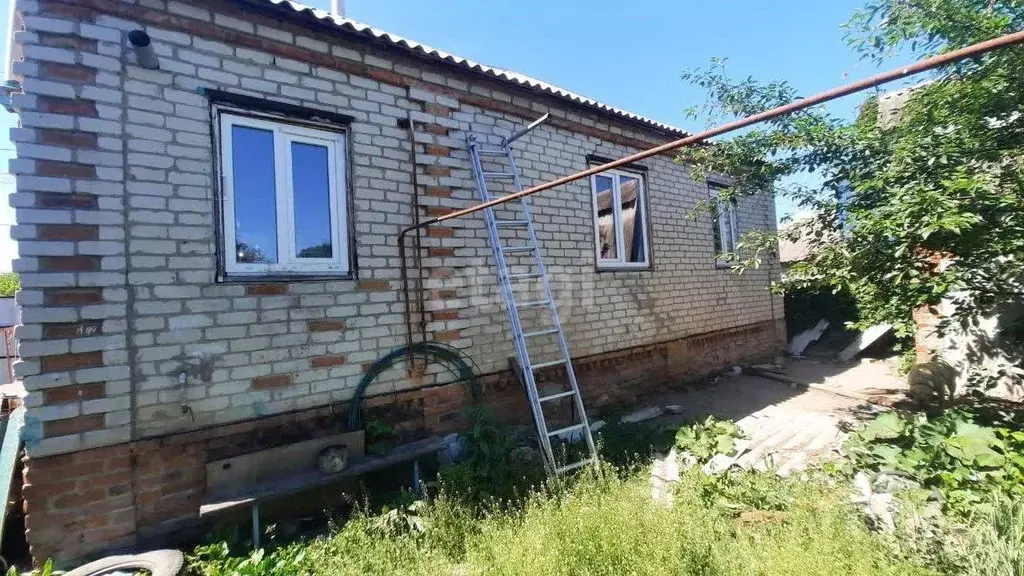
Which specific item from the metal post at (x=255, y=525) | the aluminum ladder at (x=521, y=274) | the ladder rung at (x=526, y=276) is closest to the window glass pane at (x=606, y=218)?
the aluminum ladder at (x=521, y=274)

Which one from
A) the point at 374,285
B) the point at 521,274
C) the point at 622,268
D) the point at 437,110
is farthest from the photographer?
the point at 622,268

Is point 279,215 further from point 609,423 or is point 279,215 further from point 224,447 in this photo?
point 609,423

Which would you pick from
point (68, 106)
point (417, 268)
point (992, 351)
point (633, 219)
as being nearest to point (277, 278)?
point (417, 268)

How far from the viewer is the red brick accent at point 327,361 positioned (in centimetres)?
333

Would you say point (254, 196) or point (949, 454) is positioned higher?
point (254, 196)

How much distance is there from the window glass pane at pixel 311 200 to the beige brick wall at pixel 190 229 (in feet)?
0.73

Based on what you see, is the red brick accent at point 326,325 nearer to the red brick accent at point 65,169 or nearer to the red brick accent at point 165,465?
the red brick accent at point 165,465

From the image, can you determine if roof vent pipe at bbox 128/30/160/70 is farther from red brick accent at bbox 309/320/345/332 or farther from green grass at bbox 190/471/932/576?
green grass at bbox 190/471/932/576

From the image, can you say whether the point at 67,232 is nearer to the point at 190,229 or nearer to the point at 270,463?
the point at 190,229

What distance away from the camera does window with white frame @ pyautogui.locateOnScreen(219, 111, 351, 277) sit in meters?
3.16

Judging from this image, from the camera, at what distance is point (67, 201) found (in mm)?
2609

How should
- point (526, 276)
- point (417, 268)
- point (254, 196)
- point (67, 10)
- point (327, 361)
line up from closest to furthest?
1. point (67, 10)
2. point (254, 196)
3. point (327, 361)
4. point (417, 268)
5. point (526, 276)

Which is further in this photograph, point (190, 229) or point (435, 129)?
point (435, 129)

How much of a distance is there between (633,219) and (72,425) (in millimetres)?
5470
